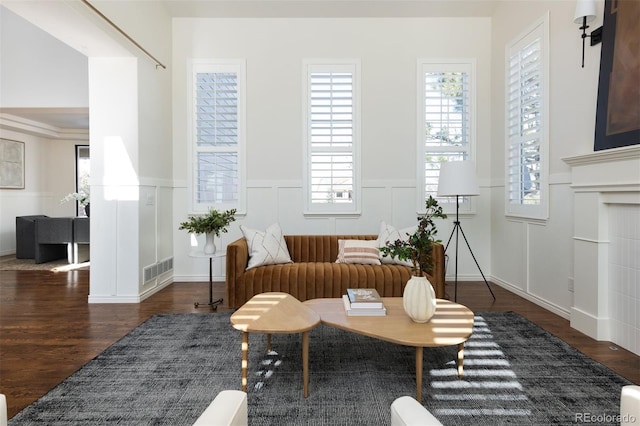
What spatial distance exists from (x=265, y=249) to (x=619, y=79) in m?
3.29

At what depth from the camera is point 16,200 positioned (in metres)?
7.11

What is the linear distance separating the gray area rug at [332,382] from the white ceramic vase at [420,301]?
0.39m

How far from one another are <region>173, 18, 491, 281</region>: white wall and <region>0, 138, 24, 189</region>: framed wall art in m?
4.60

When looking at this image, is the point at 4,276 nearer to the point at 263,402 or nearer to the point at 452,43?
the point at 263,402

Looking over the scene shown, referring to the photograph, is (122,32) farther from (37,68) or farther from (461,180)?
(461,180)

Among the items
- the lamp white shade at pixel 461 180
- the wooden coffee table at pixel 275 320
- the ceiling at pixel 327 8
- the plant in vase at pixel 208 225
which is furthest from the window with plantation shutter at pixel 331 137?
the wooden coffee table at pixel 275 320

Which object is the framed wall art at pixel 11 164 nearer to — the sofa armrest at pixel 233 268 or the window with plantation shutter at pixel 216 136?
the window with plantation shutter at pixel 216 136

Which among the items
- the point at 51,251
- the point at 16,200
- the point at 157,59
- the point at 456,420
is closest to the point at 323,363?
the point at 456,420

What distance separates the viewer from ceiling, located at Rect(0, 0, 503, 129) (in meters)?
4.41

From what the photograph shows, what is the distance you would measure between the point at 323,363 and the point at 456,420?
2.97 ft

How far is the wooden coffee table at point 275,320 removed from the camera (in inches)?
78.6

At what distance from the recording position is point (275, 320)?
2.13 m

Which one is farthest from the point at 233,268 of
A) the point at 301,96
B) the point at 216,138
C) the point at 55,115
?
the point at 55,115

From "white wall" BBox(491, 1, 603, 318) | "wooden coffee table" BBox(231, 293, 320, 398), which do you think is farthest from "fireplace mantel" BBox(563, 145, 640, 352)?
"wooden coffee table" BBox(231, 293, 320, 398)
